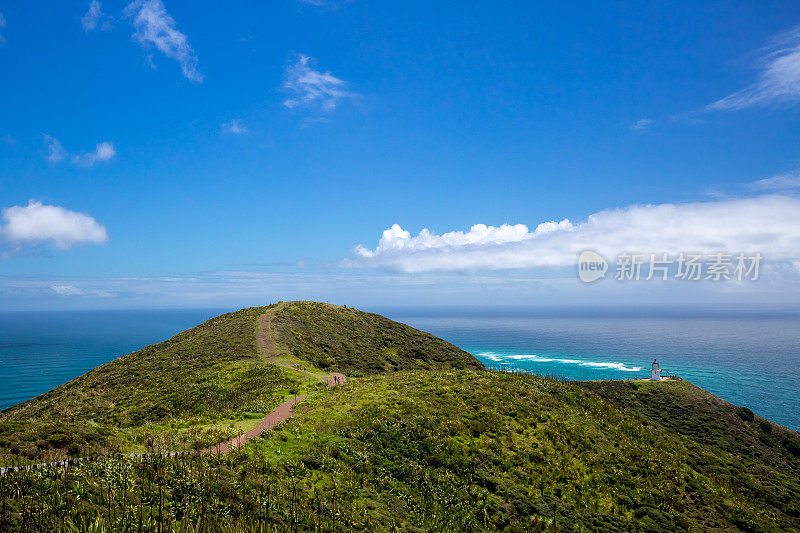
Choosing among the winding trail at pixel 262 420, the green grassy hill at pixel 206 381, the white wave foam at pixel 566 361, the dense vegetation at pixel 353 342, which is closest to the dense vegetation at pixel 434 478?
the winding trail at pixel 262 420

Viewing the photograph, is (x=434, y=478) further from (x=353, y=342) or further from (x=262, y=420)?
(x=353, y=342)

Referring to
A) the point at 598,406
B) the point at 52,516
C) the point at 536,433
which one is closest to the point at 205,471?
the point at 52,516

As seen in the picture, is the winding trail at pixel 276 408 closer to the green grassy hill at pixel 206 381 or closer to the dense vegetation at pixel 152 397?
the green grassy hill at pixel 206 381

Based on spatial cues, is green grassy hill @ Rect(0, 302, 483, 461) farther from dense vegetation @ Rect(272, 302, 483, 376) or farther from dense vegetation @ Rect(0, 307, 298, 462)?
dense vegetation @ Rect(272, 302, 483, 376)

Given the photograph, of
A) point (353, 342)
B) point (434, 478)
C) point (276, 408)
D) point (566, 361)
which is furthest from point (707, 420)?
point (566, 361)

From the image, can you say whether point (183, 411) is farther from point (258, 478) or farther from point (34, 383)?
point (34, 383)

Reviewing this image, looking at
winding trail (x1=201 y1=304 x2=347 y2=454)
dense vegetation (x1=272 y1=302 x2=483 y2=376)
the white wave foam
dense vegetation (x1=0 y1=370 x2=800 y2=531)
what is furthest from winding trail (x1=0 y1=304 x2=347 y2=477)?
the white wave foam
